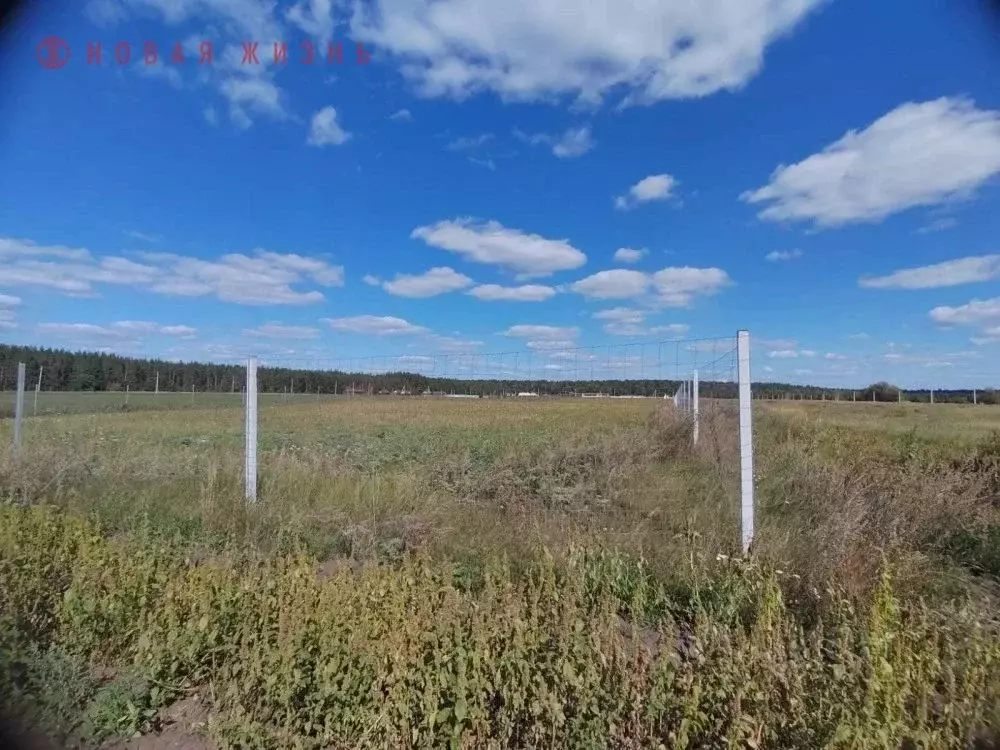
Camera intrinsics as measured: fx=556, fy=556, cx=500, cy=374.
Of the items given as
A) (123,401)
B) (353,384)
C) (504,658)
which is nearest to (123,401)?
(123,401)

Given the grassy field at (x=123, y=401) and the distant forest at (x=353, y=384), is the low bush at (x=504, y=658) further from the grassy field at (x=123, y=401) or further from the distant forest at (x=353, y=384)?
the grassy field at (x=123, y=401)

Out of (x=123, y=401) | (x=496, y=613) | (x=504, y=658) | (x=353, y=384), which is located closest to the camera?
(x=504, y=658)

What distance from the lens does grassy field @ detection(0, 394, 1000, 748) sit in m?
2.34

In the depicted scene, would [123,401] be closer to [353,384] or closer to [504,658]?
[353,384]

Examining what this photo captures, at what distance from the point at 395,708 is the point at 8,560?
115 inches

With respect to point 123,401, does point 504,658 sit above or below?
below

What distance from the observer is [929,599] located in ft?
11.4

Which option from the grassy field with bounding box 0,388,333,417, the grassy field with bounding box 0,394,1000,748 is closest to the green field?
the grassy field with bounding box 0,388,333,417

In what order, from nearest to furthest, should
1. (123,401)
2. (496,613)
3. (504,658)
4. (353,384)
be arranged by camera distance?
(504,658) < (496,613) < (353,384) < (123,401)

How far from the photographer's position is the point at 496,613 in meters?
2.96

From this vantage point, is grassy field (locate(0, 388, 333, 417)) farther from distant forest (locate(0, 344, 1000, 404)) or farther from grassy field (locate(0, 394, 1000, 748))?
grassy field (locate(0, 394, 1000, 748))

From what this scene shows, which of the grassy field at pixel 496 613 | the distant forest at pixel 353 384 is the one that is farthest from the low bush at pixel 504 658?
the distant forest at pixel 353 384

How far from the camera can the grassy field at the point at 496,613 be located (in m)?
2.34

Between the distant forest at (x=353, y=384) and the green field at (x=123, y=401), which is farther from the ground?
the distant forest at (x=353, y=384)
